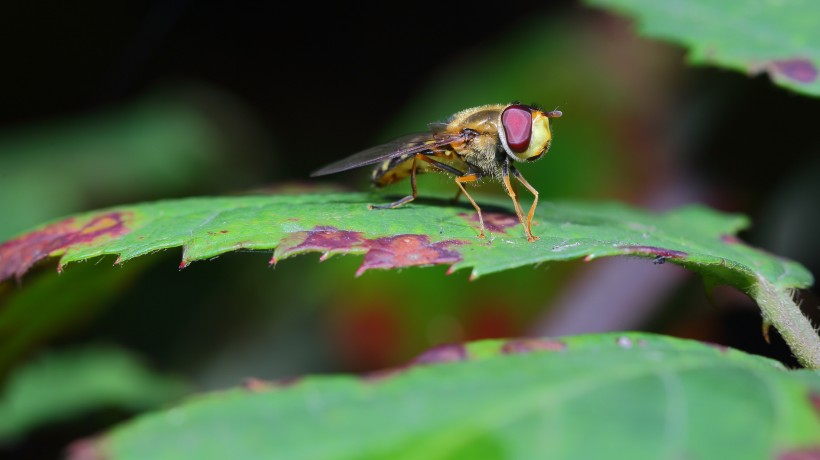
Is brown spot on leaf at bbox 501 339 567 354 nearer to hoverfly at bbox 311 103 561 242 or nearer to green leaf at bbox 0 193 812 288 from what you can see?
green leaf at bbox 0 193 812 288

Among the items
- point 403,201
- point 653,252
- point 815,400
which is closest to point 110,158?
point 403,201

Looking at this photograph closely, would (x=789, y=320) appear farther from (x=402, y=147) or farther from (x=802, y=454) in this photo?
(x=402, y=147)

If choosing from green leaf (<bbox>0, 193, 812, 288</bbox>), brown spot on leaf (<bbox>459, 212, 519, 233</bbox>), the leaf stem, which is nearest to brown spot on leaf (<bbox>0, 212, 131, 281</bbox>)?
green leaf (<bbox>0, 193, 812, 288</bbox>)

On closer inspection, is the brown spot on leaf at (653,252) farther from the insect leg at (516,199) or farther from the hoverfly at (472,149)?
the hoverfly at (472,149)

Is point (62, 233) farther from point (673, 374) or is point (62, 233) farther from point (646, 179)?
point (646, 179)

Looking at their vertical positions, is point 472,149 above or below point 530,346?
above

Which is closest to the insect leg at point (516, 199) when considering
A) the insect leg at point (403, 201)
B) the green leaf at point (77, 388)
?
the insect leg at point (403, 201)
